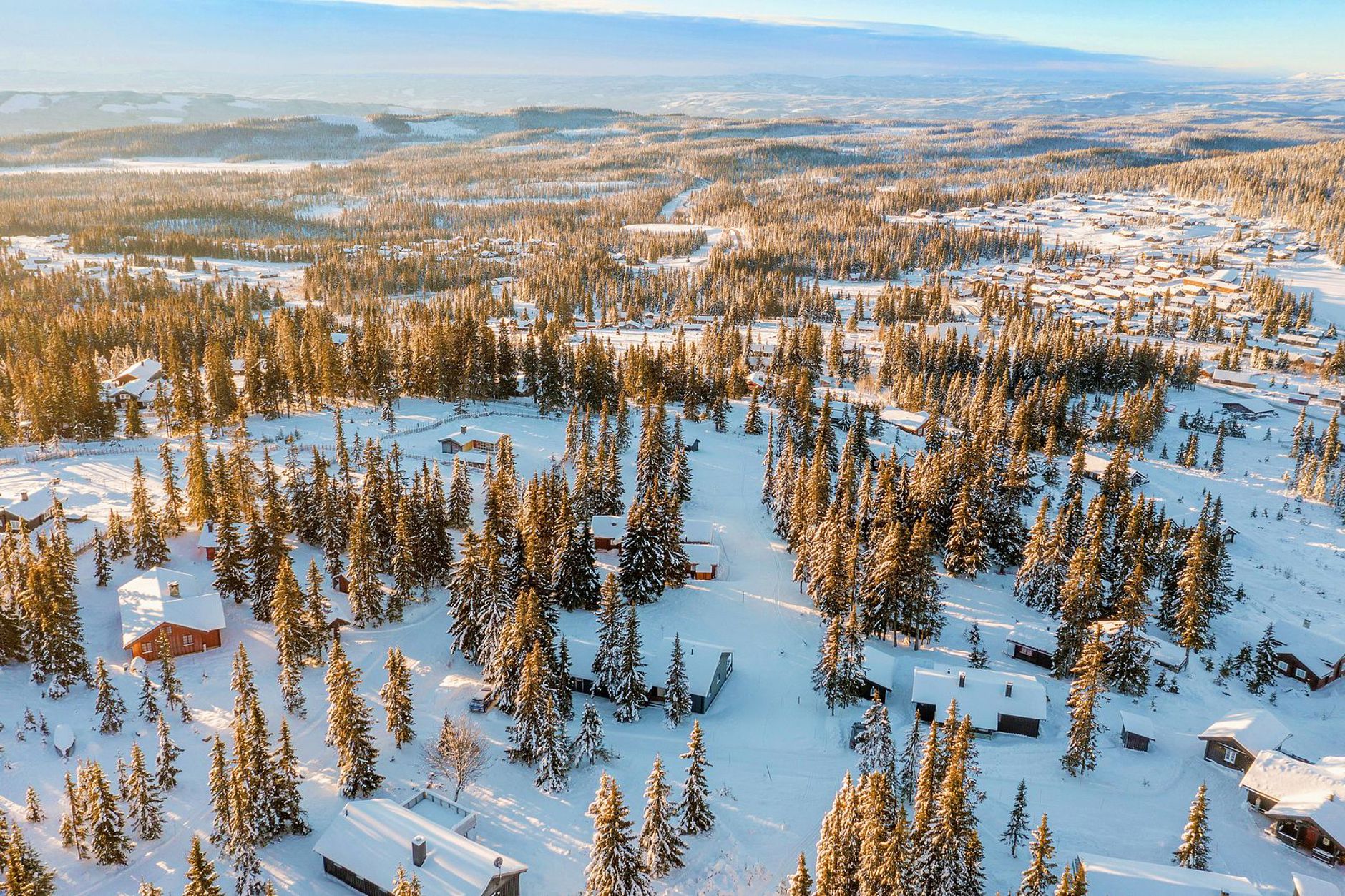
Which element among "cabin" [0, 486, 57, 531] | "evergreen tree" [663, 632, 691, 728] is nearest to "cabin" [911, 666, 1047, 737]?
"evergreen tree" [663, 632, 691, 728]

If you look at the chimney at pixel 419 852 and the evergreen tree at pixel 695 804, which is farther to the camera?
the evergreen tree at pixel 695 804

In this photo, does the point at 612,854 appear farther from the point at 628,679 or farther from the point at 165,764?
the point at 165,764

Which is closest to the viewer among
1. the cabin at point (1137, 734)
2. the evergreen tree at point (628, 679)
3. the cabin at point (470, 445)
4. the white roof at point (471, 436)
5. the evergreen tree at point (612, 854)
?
the evergreen tree at point (612, 854)

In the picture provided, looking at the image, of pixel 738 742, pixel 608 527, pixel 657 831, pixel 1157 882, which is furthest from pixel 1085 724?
pixel 608 527

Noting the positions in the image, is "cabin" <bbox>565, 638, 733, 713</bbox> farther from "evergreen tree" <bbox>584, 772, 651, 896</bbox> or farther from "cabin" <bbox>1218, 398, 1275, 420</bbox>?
"cabin" <bbox>1218, 398, 1275, 420</bbox>

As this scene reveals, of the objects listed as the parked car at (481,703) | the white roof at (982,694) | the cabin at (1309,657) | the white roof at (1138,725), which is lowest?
the cabin at (1309,657)

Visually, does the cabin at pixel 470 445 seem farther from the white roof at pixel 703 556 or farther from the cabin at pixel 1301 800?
the cabin at pixel 1301 800

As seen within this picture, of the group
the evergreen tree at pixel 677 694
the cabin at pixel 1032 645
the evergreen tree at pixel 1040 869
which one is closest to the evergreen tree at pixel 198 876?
the evergreen tree at pixel 677 694
